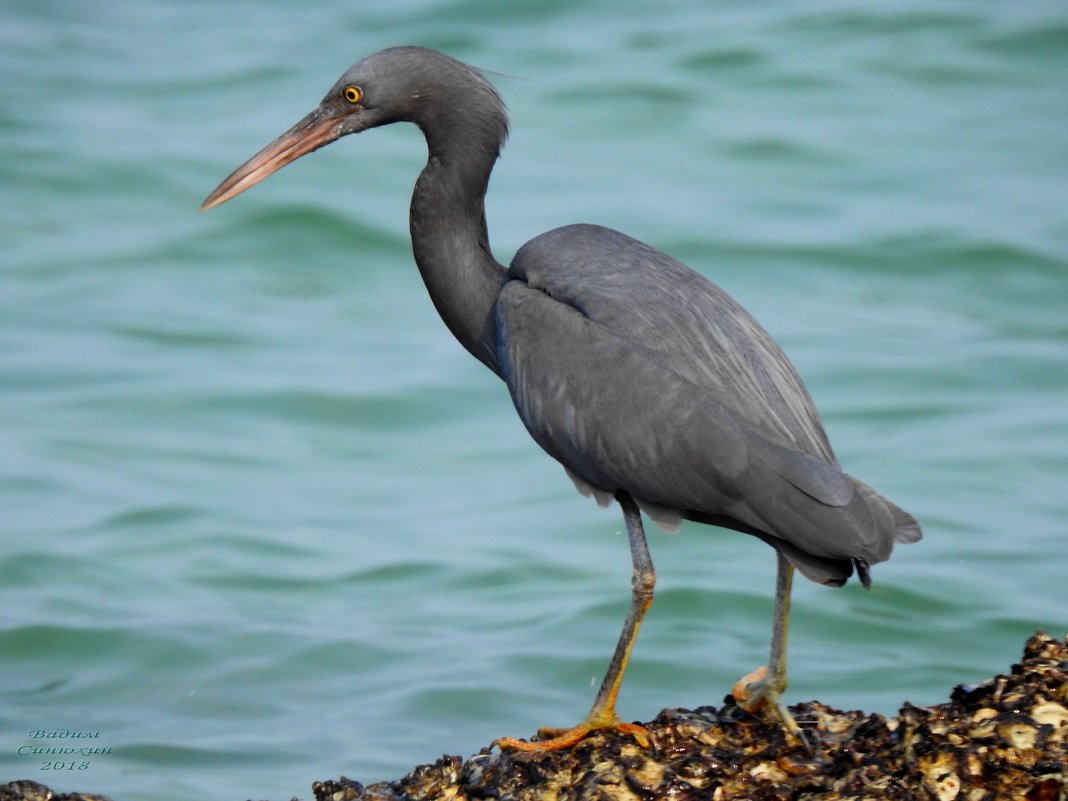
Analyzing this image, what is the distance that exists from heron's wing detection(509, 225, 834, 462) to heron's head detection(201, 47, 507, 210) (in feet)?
1.93

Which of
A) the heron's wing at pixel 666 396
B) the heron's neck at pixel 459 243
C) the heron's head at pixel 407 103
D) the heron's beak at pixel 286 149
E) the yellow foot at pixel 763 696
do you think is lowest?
the yellow foot at pixel 763 696

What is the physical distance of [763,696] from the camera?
522 cm

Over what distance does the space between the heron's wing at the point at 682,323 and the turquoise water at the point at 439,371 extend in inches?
26.9

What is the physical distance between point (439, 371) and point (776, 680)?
723 centimetres

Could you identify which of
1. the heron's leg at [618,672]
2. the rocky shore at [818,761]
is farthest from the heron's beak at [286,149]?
the rocky shore at [818,761]

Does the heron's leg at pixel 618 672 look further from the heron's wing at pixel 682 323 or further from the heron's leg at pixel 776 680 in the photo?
the heron's wing at pixel 682 323

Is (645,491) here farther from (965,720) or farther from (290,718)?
(290,718)

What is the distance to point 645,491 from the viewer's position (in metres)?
5.46

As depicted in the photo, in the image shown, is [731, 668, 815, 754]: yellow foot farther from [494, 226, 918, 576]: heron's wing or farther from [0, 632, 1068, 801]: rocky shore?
[494, 226, 918, 576]: heron's wing

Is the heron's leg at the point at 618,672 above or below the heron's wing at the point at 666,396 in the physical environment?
below

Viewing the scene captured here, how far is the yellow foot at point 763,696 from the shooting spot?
16.8 ft

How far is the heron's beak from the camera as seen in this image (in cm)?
621

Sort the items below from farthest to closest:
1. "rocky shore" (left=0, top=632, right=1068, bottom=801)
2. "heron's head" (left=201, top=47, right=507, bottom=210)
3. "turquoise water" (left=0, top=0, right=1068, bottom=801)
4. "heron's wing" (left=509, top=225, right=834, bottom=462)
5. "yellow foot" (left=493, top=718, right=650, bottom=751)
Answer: "turquoise water" (left=0, top=0, right=1068, bottom=801) < "heron's head" (left=201, top=47, right=507, bottom=210) < "heron's wing" (left=509, top=225, right=834, bottom=462) < "yellow foot" (left=493, top=718, right=650, bottom=751) < "rocky shore" (left=0, top=632, right=1068, bottom=801)

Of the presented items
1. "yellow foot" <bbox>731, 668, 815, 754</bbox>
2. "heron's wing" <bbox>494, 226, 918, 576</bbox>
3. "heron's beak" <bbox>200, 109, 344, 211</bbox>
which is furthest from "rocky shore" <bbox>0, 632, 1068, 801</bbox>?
"heron's beak" <bbox>200, 109, 344, 211</bbox>
